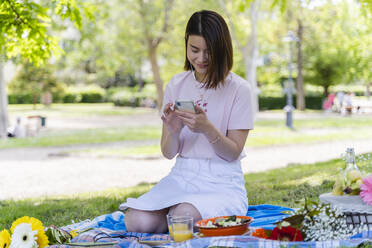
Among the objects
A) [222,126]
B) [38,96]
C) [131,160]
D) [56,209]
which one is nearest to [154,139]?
[131,160]

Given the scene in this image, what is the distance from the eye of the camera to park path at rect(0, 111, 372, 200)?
901 centimetres

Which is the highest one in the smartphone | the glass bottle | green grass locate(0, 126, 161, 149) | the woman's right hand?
the smartphone

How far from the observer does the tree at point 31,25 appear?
19.4ft

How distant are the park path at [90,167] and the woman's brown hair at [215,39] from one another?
194 inches

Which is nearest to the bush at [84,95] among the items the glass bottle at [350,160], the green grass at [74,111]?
the green grass at [74,111]

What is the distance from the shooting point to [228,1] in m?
28.3

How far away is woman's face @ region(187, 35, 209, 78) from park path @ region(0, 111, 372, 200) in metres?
4.86

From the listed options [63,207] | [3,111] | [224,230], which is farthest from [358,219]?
[3,111]

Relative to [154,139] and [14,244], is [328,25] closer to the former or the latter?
[154,139]

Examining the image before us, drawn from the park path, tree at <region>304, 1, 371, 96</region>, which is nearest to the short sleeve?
the park path

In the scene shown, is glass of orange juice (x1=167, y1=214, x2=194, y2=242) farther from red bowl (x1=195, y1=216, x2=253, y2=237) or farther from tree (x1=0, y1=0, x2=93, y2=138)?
tree (x1=0, y1=0, x2=93, y2=138)

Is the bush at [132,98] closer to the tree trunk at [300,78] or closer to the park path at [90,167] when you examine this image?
the tree trunk at [300,78]

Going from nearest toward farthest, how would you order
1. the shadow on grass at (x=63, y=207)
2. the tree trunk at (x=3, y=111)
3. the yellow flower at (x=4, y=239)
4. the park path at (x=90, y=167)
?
1. the yellow flower at (x=4, y=239)
2. the shadow on grass at (x=63, y=207)
3. the park path at (x=90, y=167)
4. the tree trunk at (x=3, y=111)

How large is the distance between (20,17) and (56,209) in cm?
223
